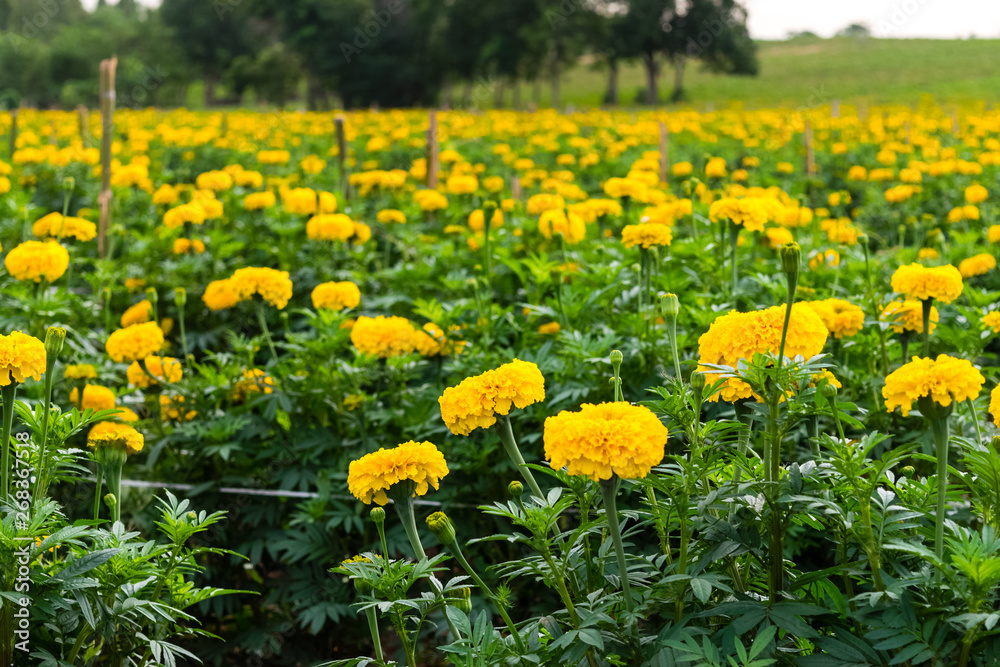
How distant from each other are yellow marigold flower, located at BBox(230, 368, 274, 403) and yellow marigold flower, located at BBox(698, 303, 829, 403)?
6.34ft

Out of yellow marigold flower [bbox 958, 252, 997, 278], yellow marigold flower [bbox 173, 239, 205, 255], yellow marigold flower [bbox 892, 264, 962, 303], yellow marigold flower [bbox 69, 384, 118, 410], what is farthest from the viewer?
yellow marigold flower [bbox 173, 239, 205, 255]

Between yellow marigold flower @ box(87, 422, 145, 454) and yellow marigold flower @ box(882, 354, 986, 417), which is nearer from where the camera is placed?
yellow marigold flower @ box(882, 354, 986, 417)

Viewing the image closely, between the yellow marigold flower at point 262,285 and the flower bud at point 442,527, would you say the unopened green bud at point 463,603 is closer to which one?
the flower bud at point 442,527

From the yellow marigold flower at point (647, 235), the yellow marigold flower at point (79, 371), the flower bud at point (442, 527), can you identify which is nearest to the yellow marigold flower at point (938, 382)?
the flower bud at point (442, 527)

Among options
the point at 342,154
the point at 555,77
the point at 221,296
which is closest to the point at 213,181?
the point at 342,154

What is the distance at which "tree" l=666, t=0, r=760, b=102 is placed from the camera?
35969 mm

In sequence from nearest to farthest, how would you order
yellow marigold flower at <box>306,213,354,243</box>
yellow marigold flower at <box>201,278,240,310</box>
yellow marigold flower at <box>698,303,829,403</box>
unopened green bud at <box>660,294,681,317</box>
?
yellow marigold flower at <box>698,303,829,403</box>
unopened green bud at <box>660,294,681,317</box>
yellow marigold flower at <box>201,278,240,310</box>
yellow marigold flower at <box>306,213,354,243</box>

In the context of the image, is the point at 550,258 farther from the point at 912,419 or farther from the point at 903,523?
the point at 903,523

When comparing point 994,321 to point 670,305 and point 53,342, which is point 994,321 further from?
point 53,342

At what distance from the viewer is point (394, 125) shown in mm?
11797

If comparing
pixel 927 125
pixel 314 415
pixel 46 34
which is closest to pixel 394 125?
pixel 927 125

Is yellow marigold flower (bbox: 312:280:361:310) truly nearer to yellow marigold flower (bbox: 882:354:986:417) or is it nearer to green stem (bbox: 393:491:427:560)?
green stem (bbox: 393:491:427:560)

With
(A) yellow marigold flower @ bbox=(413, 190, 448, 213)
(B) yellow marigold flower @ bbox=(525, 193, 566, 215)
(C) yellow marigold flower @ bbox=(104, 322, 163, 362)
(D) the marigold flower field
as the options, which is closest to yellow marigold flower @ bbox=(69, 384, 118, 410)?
(D) the marigold flower field

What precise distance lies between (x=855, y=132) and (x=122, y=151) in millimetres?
9472
